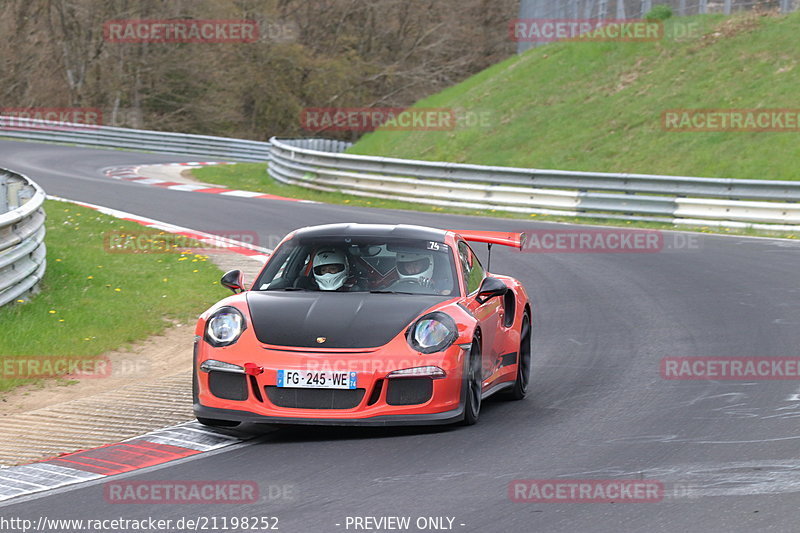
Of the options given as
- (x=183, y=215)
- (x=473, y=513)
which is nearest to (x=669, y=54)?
(x=183, y=215)

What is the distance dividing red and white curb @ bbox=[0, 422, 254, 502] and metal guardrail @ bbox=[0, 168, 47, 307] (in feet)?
12.5

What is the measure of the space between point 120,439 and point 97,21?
43.5m

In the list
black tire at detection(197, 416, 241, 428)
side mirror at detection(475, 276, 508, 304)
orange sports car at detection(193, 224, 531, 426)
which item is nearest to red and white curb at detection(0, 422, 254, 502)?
black tire at detection(197, 416, 241, 428)

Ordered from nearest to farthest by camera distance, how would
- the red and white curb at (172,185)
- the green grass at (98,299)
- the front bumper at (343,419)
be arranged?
1. the front bumper at (343,419)
2. the green grass at (98,299)
3. the red and white curb at (172,185)

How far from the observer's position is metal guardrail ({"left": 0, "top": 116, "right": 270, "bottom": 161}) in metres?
40.2

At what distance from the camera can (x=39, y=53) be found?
4900 cm

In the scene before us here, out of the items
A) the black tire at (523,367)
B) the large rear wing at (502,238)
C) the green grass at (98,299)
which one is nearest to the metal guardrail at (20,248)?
the green grass at (98,299)

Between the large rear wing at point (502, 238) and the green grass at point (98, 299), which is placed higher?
the large rear wing at point (502, 238)

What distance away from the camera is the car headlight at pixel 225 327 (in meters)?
7.13

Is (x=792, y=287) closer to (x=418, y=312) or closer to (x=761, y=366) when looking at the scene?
(x=761, y=366)

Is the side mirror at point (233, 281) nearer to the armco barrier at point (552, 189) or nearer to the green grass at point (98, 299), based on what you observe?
the green grass at point (98, 299)

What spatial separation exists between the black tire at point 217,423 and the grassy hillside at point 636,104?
17.9m

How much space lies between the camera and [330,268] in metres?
8.23

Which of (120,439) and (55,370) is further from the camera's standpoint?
(55,370)
